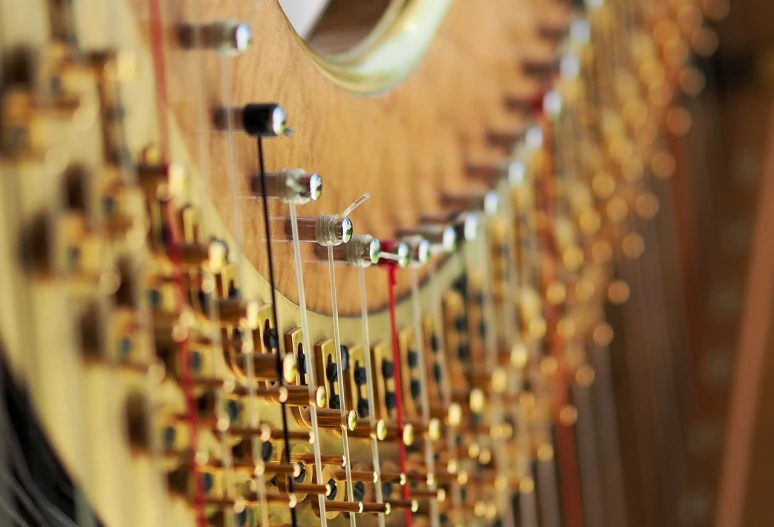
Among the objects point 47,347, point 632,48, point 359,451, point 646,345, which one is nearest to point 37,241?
point 47,347

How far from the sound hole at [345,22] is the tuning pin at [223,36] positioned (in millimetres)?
264

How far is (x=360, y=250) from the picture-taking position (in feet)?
2.01

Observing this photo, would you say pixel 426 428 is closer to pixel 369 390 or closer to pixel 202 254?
pixel 369 390

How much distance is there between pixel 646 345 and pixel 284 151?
3.65ft

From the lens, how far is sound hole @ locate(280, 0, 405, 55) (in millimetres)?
791

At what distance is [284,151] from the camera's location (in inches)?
22.6

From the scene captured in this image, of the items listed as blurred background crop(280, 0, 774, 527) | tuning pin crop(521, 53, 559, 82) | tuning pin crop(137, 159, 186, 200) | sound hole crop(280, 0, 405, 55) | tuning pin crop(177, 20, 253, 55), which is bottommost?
blurred background crop(280, 0, 774, 527)

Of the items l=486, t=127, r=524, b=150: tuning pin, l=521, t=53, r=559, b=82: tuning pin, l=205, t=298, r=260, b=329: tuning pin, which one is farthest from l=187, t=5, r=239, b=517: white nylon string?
l=521, t=53, r=559, b=82: tuning pin

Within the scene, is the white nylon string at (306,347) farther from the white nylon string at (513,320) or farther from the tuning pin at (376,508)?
the white nylon string at (513,320)

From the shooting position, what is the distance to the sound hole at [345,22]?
791 mm

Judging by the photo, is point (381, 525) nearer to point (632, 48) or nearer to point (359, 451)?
point (359, 451)

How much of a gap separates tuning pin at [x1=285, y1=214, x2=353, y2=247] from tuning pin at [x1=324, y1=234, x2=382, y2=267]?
1.1 inches

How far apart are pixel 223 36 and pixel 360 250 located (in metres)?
0.16

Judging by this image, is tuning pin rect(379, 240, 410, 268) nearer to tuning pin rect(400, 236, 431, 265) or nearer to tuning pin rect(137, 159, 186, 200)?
tuning pin rect(400, 236, 431, 265)
